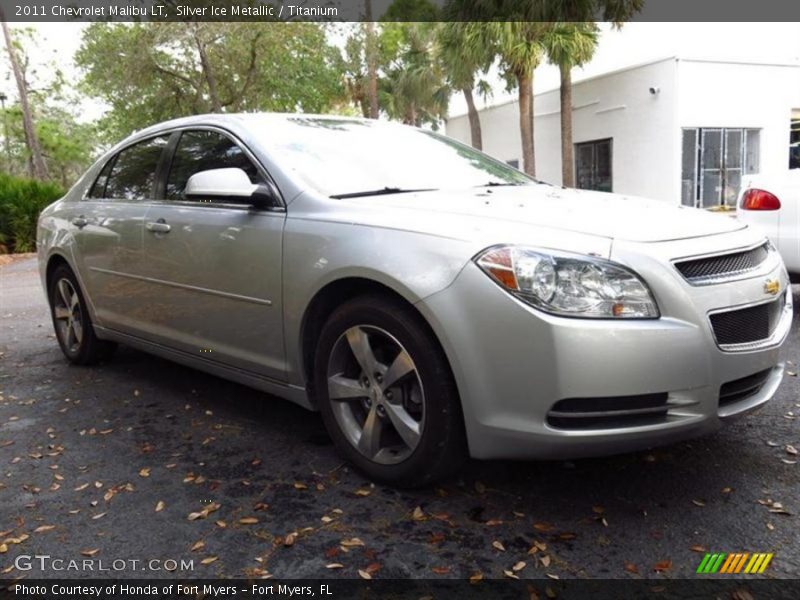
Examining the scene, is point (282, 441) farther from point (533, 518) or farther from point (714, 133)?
point (714, 133)

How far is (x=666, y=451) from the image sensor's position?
3.09 metres

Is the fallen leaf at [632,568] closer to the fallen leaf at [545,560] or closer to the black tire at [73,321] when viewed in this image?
the fallen leaf at [545,560]

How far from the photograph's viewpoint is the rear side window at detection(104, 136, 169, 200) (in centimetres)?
419

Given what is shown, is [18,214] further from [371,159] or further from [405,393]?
[405,393]

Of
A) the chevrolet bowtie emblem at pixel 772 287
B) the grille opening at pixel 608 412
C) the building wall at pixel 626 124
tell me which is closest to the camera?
the grille opening at pixel 608 412

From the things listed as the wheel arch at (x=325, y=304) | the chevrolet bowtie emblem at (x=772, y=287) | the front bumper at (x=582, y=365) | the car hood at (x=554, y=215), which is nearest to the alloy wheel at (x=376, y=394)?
the wheel arch at (x=325, y=304)

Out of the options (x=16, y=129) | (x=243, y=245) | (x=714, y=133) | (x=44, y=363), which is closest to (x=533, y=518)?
(x=243, y=245)

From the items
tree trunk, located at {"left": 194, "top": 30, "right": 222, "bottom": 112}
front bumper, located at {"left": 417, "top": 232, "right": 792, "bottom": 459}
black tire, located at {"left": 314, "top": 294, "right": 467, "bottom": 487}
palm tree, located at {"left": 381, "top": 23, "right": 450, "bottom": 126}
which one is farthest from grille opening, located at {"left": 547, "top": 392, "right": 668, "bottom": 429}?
palm tree, located at {"left": 381, "top": 23, "right": 450, "bottom": 126}

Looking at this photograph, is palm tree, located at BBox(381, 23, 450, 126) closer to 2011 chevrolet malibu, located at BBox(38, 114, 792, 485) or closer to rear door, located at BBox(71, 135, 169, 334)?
rear door, located at BBox(71, 135, 169, 334)

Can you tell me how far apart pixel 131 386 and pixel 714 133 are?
18793 mm

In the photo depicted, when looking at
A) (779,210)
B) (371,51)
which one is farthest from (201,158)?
(371,51)

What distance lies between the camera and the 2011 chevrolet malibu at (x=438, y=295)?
2301 mm

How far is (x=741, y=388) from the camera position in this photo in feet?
8.22
